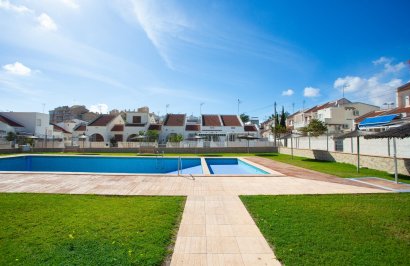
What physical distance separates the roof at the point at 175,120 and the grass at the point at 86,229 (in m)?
36.0

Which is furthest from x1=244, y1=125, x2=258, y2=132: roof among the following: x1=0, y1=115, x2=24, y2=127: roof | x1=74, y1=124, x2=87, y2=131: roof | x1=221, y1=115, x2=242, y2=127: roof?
x1=0, y1=115, x2=24, y2=127: roof

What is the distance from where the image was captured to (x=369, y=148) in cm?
1711

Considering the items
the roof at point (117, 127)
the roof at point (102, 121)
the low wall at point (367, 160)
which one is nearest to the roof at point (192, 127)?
the roof at point (117, 127)

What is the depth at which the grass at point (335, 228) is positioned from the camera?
4.00m

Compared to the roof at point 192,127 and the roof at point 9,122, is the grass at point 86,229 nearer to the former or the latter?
the roof at point 192,127

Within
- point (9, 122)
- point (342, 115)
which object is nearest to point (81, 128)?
point (9, 122)

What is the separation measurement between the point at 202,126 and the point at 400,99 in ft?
102

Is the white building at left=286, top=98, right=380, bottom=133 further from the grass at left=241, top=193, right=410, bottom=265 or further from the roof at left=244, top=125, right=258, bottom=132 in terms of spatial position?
the grass at left=241, top=193, right=410, bottom=265

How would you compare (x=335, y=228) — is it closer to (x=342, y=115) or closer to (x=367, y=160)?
(x=367, y=160)

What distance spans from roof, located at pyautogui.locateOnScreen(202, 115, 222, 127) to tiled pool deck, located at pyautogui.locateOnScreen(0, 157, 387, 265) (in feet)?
103

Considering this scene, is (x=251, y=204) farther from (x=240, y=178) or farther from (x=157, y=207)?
(x=240, y=178)

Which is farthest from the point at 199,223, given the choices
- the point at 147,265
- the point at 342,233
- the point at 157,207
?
the point at 342,233

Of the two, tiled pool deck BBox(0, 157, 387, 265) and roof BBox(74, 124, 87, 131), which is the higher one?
roof BBox(74, 124, 87, 131)

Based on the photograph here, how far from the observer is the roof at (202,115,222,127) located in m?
43.8
